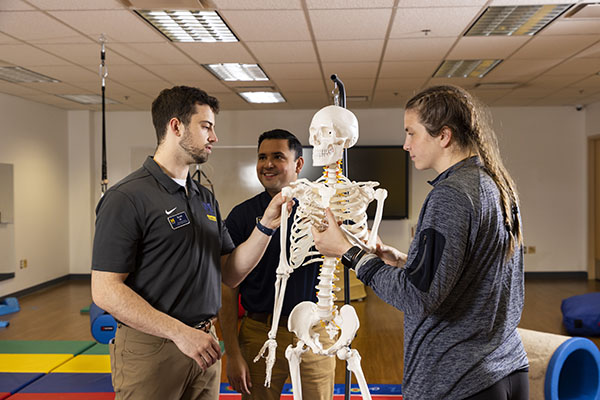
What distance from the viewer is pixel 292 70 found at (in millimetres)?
5207

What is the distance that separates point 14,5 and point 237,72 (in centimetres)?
239

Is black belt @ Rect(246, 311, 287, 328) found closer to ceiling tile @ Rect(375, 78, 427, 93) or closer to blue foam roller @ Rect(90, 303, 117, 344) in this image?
blue foam roller @ Rect(90, 303, 117, 344)

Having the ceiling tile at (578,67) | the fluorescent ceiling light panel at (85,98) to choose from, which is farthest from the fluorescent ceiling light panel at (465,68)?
the fluorescent ceiling light panel at (85,98)

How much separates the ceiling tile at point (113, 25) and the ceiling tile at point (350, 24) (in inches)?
49.7

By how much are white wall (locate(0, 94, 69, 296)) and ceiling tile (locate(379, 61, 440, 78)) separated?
472cm

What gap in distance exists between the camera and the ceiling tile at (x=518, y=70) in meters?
4.94

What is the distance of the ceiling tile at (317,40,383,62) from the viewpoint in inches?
165

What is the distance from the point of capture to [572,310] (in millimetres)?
4984

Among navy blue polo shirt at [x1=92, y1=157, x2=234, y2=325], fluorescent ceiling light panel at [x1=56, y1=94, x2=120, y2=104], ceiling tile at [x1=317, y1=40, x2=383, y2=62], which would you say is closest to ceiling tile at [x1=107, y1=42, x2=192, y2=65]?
ceiling tile at [x1=317, y1=40, x2=383, y2=62]

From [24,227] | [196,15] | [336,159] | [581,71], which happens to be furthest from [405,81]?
[24,227]

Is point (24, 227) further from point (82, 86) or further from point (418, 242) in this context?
point (418, 242)

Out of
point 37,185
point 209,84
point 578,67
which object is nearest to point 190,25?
point 209,84

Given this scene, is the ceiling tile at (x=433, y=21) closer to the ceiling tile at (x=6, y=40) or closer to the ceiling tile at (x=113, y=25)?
the ceiling tile at (x=113, y=25)

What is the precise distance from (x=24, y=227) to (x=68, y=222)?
116 cm
